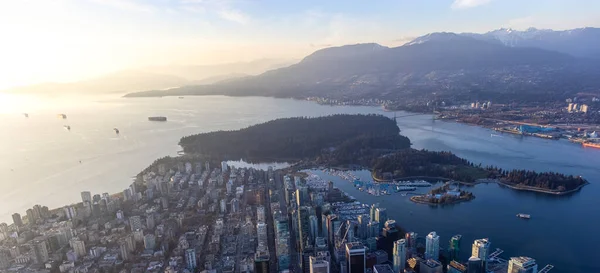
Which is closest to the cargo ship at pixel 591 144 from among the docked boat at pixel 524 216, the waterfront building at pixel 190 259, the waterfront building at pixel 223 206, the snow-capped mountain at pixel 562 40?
the docked boat at pixel 524 216

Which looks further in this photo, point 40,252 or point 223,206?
point 223,206

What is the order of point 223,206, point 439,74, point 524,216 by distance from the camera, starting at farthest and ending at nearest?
point 439,74
point 223,206
point 524,216

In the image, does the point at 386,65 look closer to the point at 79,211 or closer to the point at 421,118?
the point at 421,118

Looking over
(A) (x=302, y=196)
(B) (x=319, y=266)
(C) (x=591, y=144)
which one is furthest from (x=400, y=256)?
(C) (x=591, y=144)

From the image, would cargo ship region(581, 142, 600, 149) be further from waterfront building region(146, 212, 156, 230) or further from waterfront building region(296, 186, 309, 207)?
waterfront building region(146, 212, 156, 230)

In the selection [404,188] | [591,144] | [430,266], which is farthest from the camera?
[591,144]

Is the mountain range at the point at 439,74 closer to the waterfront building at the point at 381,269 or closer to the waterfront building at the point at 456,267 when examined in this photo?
the waterfront building at the point at 456,267

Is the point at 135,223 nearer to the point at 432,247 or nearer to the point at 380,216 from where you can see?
the point at 380,216
